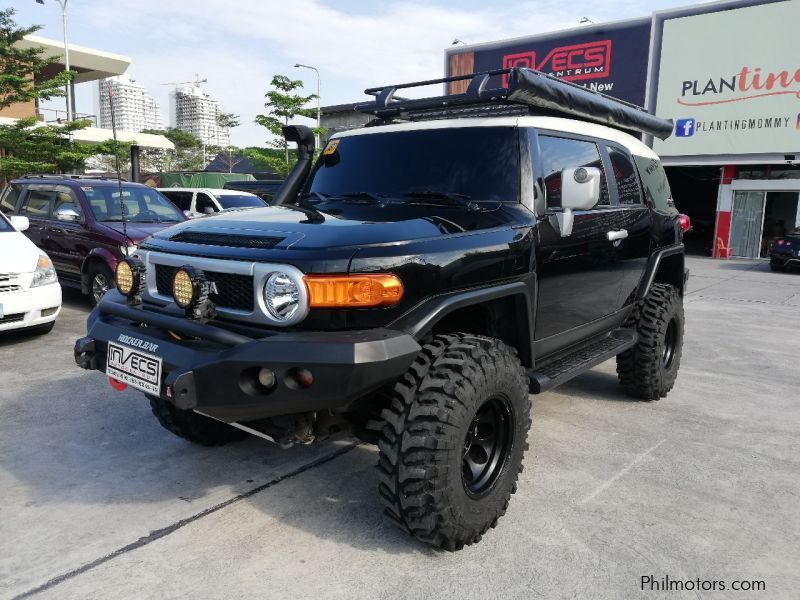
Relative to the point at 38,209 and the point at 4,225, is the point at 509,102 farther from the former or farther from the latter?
Result: the point at 38,209

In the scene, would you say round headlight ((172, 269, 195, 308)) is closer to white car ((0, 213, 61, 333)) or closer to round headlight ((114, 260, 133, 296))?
round headlight ((114, 260, 133, 296))

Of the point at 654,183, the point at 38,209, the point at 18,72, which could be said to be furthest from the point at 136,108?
the point at 654,183

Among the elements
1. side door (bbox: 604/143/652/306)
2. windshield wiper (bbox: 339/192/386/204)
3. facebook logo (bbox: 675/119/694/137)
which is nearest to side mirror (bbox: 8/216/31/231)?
windshield wiper (bbox: 339/192/386/204)

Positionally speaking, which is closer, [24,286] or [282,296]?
[282,296]

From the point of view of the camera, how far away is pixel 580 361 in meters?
3.89

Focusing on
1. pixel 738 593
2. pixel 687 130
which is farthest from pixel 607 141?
pixel 687 130

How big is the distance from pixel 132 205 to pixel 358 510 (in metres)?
6.94

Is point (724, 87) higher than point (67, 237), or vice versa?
point (724, 87)

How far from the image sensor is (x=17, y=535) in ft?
9.27

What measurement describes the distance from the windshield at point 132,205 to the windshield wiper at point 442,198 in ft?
19.4

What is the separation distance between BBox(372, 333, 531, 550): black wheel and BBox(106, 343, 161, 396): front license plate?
98 centimetres

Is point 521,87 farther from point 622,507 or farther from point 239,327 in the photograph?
point 622,507

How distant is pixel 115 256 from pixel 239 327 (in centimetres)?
574

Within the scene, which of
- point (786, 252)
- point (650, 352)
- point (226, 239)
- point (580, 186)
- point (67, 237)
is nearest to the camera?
point (226, 239)
